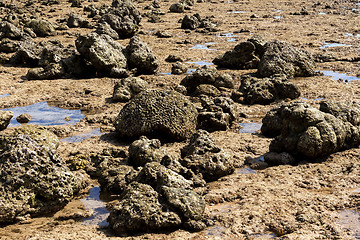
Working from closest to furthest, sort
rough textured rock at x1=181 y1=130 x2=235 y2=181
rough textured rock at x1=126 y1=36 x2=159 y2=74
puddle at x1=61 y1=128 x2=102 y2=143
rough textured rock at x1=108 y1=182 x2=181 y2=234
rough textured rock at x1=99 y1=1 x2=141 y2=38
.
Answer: rough textured rock at x1=108 y1=182 x2=181 y2=234, rough textured rock at x1=181 y1=130 x2=235 y2=181, puddle at x1=61 y1=128 x2=102 y2=143, rough textured rock at x1=126 y1=36 x2=159 y2=74, rough textured rock at x1=99 y1=1 x2=141 y2=38

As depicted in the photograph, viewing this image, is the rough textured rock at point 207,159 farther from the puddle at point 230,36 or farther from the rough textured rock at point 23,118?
the puddle at point 230,36

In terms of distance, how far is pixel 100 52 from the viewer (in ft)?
46.0

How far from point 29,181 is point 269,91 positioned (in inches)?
322

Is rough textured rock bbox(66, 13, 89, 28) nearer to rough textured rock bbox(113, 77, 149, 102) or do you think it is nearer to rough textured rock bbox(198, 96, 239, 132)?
rough textured rock bbox(113, 77, 149, 102)

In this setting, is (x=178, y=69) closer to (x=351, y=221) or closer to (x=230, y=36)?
(x=230, y=36)

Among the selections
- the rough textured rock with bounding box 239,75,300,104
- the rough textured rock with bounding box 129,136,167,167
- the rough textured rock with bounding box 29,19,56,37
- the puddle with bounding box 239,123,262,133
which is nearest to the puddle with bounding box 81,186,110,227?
the rough textured rock with bounding box 129,136,167,167

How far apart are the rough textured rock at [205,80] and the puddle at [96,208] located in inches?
256

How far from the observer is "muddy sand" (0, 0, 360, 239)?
5742mm

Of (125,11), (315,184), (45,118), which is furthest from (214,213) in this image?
(125,11)

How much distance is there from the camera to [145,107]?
9164 millimetres

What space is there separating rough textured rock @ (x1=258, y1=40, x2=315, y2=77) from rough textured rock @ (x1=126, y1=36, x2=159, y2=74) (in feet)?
13.8

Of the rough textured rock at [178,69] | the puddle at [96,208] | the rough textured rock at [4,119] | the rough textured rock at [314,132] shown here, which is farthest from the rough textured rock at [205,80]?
the puddle at [96,208]

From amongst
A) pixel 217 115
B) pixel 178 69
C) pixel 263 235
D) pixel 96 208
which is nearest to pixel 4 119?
pixel 96 208

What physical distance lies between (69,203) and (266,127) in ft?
17.1
